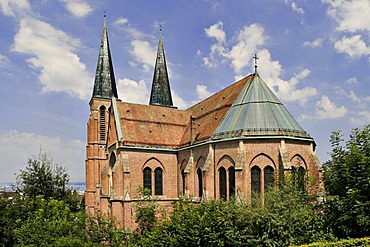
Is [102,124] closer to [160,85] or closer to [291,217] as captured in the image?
[160,85]

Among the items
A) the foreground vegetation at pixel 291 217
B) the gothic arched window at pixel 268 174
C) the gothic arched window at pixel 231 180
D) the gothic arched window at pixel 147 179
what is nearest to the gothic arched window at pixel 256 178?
the gothic arched window at pixel 268 174

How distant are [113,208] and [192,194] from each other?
7.78 metres

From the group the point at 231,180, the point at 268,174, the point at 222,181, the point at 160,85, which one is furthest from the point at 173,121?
the point at 268,174

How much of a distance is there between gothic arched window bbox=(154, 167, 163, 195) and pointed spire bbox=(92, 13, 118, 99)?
1527 centimetres

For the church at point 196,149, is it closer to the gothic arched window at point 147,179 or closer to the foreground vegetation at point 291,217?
the gothic arched window at point 147,179

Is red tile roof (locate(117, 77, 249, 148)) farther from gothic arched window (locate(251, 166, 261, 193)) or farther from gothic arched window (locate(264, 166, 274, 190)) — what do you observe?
gothic arched window (locate(264, 166, 274, 190))

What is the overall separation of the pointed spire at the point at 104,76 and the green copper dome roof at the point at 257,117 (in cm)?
2173

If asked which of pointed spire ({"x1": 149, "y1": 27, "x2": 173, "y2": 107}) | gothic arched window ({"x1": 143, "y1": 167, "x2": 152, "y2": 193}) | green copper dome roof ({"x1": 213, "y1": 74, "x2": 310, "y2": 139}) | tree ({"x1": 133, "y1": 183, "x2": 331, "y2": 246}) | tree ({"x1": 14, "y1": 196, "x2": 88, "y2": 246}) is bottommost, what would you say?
tree ({"x1": 14, "y1": 196, "x2": 88, "y2": 246})

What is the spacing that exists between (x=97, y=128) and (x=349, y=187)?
35460 millimetres

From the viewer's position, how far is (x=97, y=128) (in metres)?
47.8

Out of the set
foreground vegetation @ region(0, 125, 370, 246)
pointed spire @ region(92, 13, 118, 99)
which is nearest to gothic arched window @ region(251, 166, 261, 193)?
foreground vegetation @ region(0, 125, 370, 246)

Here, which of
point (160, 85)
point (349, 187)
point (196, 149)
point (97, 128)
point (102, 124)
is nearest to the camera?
point (349, 187)

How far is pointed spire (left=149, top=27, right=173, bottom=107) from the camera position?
2000 inches

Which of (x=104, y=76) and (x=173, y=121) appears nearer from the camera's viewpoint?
(x=173, y=121)
